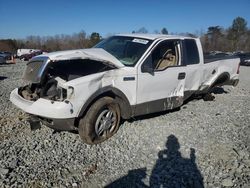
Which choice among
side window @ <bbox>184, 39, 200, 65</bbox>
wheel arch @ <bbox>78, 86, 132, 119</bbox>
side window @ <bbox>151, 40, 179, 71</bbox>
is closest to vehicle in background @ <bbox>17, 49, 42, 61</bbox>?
side window @ <bbox>184, 39, 200, 65</bbox>

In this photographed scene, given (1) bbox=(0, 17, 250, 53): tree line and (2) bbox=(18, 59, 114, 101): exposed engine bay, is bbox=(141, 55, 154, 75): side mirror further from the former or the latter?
(1) bbox=(0, 17, 250, 53): tree line

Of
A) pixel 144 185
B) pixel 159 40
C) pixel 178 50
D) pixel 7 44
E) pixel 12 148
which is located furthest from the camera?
pixel 7 44

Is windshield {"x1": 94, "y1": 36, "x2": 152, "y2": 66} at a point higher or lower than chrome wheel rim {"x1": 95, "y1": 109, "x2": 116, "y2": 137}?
higher

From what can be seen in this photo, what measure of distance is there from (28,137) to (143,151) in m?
2.22

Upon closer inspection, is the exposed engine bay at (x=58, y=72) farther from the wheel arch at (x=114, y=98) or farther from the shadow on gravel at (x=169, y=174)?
the shadow on gravel at (x=169, y=174)

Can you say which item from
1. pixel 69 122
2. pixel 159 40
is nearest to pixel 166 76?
pixel 159 40

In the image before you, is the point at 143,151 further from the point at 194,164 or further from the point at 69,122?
the point at 69,122

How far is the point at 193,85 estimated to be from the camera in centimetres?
673

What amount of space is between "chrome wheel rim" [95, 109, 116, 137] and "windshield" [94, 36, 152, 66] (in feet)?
3.51

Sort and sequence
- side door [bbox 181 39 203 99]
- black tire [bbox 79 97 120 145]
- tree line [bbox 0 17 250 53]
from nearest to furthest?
1. black tire [bbox 79 97 120 145]
2. side door [bbox 181 39 203 99]
3. tree line [bbox 0 17 250 53]

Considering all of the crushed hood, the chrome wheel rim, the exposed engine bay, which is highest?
the crushed hood

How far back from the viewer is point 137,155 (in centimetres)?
444

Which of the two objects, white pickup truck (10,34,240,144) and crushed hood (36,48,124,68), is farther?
crushed hood (36,48,124,68)

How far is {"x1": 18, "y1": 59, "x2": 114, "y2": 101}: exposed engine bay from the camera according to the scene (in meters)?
4.69
